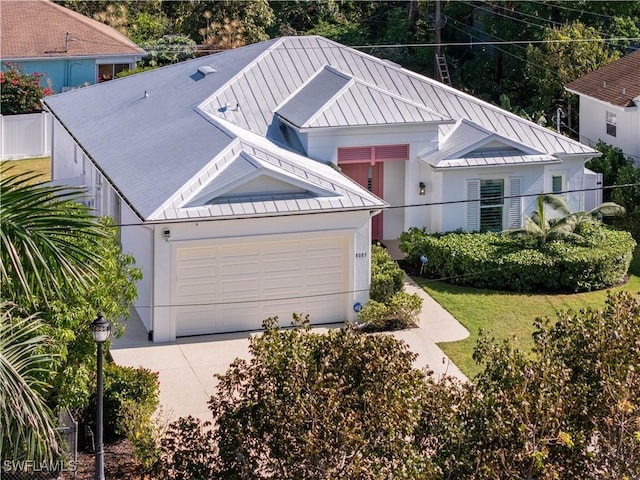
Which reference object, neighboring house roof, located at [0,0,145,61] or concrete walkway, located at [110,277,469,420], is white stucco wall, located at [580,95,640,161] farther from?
neighboring house roof, located at [0,0,145,61]

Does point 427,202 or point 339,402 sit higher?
point 427,202

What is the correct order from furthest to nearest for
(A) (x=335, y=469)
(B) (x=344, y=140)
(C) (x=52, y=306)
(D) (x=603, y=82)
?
(D) (x=603, y=82) → (B) (x=344, y=140) → (C) (x=52, y=306) → (A) (x=335, y=469)

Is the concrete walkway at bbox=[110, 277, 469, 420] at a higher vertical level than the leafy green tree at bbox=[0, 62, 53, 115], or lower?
lower

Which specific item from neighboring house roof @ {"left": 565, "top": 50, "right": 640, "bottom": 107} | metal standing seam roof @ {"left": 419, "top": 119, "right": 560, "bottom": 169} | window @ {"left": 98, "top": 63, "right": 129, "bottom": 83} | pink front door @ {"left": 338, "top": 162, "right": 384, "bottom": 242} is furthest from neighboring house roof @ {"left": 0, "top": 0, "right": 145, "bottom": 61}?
metal standing seam roof @ {"left": 419, "top": 119, "right": 560, "bottom": 169}

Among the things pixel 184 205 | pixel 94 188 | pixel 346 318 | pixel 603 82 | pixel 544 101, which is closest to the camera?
pixel 184 205

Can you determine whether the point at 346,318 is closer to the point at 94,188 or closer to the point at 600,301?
the point at 600,301

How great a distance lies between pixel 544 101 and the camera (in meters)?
41.7

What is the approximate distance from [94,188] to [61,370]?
1439cm

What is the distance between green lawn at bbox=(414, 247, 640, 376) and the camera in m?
24.3

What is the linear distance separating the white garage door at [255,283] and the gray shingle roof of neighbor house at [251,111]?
5.31ft

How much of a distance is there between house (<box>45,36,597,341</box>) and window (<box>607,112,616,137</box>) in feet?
17.5

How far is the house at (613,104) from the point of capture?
1309 inches

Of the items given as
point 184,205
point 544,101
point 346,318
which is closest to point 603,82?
point 544,101

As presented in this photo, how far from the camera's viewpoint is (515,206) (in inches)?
1147
